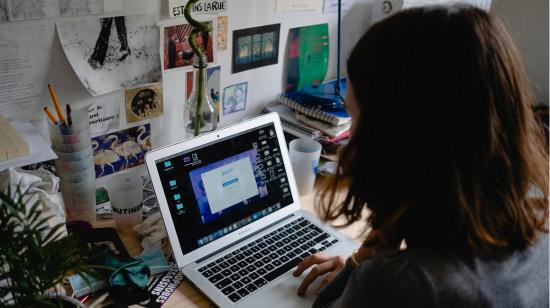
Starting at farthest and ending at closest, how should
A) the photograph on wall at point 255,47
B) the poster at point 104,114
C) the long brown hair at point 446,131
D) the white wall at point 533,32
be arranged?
the white wall at point 533,32 < the photograph on wall at point 255,47 < the poster at point 104,114 < the long brown hair at point 446,131

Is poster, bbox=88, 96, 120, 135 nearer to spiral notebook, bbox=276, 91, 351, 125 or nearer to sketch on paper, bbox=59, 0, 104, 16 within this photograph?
sketch on paper, bbox=59, 0, 104, 16

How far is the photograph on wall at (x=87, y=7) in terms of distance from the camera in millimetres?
979

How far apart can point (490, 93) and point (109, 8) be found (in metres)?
0.76

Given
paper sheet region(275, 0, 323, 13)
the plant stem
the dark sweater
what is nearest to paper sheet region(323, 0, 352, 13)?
paper sheet region(275, 0, 323, 13)

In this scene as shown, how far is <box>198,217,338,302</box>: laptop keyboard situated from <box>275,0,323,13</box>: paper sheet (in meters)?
0.57

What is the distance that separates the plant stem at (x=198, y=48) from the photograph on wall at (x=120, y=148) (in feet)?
0.40

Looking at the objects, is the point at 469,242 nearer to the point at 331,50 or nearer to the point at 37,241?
the point at 37,241

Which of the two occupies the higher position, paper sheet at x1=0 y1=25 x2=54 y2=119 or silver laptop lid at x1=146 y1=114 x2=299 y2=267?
paper sheet at x1=0 y1=25 x2=54 y2=119

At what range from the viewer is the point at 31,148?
3.00 ft

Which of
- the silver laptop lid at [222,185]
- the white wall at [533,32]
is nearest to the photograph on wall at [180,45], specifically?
the silver laptop lid at [222,185]

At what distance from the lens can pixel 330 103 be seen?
1.43 metres

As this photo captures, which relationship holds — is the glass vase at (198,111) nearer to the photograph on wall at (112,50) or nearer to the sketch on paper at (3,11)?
the photograph on wall at (112,50)

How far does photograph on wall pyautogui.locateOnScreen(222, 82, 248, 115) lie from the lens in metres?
1.35

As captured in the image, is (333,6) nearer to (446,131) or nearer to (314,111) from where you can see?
(314,111)
